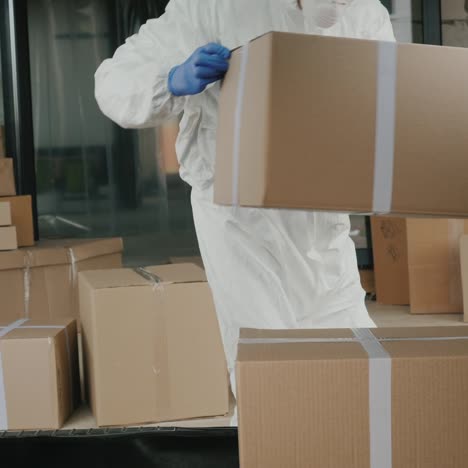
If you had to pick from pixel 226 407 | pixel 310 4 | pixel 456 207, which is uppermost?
pixel 310 4

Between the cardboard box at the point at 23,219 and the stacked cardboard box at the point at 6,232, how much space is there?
18 cm

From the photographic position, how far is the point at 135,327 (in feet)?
8.45

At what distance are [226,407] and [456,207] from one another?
5.28 ft

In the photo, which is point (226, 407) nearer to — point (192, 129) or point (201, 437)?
point (201, 437)

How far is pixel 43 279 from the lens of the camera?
3.59m

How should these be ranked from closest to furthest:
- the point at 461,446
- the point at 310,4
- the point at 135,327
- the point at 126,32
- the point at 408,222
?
the point at 461,446 < the point at 310,4 < the point at 135,327 < the point at 408,222 < the point at 126,32

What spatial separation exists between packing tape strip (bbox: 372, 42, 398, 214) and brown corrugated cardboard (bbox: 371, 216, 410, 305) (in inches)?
112

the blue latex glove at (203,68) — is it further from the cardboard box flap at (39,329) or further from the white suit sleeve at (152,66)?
the cardboard box flap at (39,329)

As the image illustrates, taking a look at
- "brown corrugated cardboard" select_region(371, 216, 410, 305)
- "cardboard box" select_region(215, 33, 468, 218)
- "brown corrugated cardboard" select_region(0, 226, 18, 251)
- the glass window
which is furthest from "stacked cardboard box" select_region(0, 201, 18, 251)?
"cardboard box" select_region(215, 33, 468, 218)

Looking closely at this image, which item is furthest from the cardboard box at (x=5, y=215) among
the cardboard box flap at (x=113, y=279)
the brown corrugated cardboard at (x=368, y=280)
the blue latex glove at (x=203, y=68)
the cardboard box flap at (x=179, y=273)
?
the blue latex glove at (x=203, y=68)

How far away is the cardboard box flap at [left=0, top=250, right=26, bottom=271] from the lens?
3490 millimetres

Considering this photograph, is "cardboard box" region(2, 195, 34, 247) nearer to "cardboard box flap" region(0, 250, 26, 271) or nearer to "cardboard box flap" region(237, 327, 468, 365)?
"cardboard box flap" region(0, 250, 26, 271)

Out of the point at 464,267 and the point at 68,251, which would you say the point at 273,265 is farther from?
the point at 464,267

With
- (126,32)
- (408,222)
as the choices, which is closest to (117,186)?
(126,32)
